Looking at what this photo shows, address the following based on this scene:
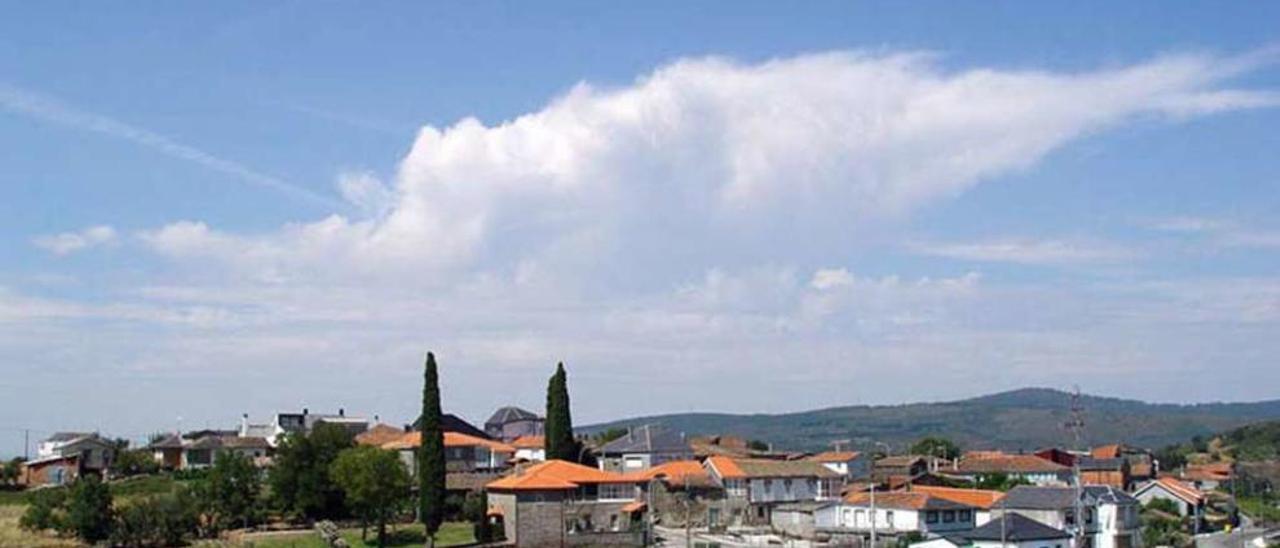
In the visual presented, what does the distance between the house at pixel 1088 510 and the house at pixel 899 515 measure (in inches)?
69.8

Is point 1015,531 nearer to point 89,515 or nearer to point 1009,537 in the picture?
point 1009,537

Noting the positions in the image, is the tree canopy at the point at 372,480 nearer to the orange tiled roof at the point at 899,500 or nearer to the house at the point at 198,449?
the orange tiled roof at the point at 899,500

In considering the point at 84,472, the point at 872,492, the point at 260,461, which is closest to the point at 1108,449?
the point at 872,492

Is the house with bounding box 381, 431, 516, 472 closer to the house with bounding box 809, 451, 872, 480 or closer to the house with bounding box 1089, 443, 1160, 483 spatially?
the house with bounding box 809, 451, 872, 480

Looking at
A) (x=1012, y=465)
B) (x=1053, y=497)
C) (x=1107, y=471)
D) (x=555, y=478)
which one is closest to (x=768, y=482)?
(x=555, y=478)

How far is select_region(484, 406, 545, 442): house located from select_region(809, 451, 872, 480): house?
944 inches

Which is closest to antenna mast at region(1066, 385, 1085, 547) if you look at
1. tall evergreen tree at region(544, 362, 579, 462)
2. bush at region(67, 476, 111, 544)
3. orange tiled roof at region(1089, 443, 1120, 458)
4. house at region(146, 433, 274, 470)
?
tall evergreen tree at region(544, 362, 579, 462)

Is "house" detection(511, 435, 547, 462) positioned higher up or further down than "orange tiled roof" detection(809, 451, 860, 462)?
higher up

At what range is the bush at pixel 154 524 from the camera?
176ft

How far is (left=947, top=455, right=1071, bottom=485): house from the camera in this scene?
79.1m

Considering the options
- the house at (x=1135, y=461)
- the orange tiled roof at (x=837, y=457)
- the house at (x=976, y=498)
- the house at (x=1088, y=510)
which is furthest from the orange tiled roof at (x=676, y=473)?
the house at (x=1135, y=461)

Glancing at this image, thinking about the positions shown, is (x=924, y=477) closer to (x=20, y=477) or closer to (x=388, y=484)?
(x=388, y=484)

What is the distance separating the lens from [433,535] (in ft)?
178

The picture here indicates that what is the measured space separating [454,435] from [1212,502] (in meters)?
40.8
